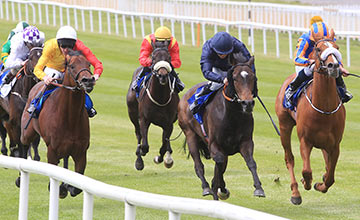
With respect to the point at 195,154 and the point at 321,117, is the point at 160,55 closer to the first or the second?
the point at 195,154

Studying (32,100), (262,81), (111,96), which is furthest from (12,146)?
(262,81)

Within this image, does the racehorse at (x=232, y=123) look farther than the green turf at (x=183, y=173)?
No

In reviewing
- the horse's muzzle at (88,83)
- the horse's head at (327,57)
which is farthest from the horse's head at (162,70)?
the horse's muzzle at (88,83)

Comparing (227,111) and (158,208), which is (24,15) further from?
(158,208)

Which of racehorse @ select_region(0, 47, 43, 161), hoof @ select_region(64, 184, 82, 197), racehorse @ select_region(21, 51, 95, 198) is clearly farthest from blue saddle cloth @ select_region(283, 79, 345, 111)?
racehorse @ select_region(0, 47, 43, 161)

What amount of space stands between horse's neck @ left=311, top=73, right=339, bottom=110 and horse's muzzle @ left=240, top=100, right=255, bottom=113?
1.05 metres

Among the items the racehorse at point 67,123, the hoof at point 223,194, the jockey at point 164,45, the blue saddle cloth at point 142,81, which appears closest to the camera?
the racehorse at point 67,123

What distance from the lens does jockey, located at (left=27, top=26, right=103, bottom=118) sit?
340 inches

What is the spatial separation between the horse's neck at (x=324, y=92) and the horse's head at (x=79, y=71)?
2.13 meters

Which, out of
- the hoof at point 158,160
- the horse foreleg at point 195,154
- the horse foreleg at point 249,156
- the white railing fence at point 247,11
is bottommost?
the white railing fence at point 247,11

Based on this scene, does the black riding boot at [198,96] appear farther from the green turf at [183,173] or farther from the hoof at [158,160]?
the hoof at [158,160]

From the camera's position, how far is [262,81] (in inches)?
763

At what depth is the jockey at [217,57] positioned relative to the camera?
27.9ft

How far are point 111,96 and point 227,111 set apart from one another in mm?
10057
